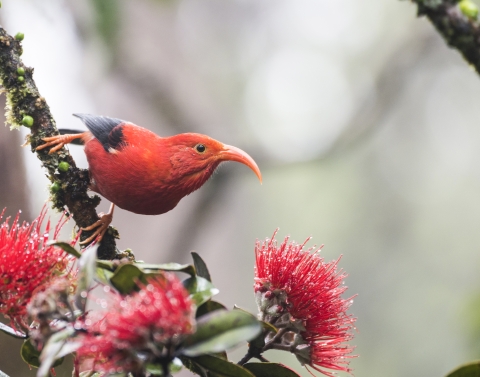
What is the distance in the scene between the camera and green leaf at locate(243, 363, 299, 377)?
1167 millimetres

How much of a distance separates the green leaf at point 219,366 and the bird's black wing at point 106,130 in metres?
1.20

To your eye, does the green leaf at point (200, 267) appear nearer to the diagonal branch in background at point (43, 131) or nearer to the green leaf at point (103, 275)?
the green leaf at point (103, 275)

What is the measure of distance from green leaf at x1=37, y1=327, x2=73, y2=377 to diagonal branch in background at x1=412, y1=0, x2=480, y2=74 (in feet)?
3.25

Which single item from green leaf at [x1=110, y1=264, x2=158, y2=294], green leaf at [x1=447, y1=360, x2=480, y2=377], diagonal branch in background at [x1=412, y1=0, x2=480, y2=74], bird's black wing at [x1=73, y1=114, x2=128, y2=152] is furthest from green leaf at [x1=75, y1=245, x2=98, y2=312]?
bird's black wing at [x1=73, y1=114, x2=128, y2=152]

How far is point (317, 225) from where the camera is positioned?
29.8 ft

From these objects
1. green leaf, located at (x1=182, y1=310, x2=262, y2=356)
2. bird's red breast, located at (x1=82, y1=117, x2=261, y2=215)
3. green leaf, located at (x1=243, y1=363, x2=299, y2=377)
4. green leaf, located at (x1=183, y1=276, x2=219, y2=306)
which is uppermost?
bird's red breast, located at (x1=82, y1=117, x2=261, y2=215)

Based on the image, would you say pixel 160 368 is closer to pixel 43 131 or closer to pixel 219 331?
pixel 219 331

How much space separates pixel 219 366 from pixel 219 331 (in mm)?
182

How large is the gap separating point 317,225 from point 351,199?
0.83 m

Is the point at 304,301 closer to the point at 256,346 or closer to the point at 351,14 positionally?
the point at 256,346

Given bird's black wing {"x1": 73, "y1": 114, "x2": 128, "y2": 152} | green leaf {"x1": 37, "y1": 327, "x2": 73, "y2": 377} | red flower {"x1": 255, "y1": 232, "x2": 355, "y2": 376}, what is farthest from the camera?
bird's black wing {"x1": 73, "y1": 114, "x2": 128, "y2": 152}

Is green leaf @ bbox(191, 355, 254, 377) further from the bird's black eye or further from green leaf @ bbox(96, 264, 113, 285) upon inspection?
the bird's black eye

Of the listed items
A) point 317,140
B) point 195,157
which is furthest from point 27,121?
point 317,140

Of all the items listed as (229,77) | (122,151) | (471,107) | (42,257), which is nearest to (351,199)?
(471,107)
